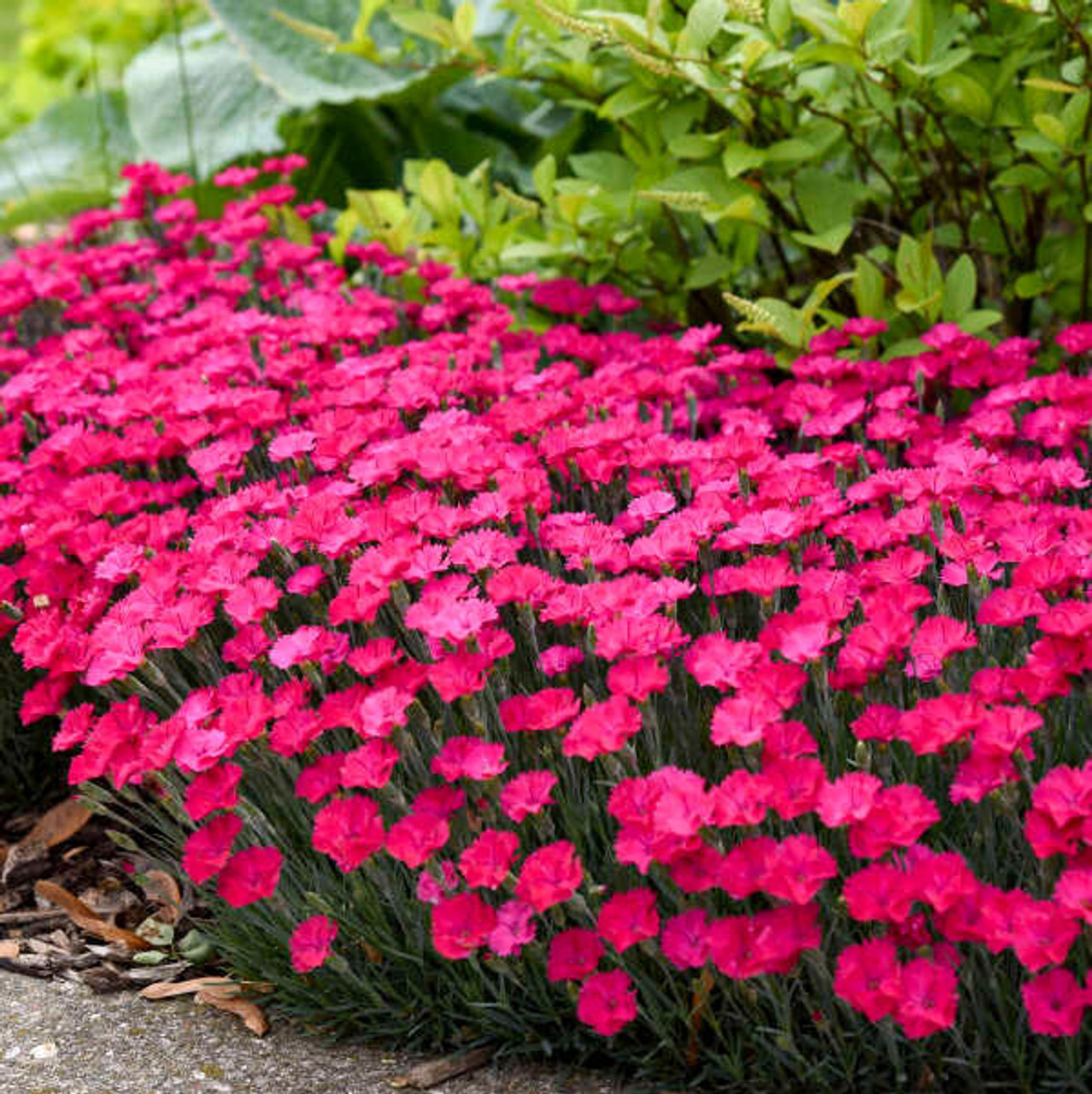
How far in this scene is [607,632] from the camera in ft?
6.29

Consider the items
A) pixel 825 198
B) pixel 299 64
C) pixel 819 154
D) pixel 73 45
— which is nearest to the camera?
pixel 825 198

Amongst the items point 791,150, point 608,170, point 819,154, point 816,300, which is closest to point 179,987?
point 816,300

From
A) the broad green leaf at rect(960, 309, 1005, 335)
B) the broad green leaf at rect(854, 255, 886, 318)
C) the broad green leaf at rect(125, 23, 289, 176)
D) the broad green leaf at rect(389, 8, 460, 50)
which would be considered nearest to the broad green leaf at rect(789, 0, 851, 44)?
Answer: the broad green leaf at rect(854, 255, 886, 318)

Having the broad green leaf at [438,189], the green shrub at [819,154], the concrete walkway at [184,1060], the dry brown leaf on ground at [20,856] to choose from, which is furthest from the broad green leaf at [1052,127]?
the dry brown leaf on ground at [20,856]

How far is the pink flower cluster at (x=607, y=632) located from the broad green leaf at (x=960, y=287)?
175 mm

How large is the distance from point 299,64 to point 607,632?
3761 mm

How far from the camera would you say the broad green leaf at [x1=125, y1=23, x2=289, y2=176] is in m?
5.36

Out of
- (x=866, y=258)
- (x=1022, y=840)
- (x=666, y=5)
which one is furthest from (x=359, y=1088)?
(x=666, y=5)

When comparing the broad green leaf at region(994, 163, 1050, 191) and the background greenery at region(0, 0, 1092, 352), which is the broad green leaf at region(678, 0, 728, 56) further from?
the broad green leaf at region(994, 163, 1050, 191)

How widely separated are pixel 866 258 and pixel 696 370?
21.8 inches

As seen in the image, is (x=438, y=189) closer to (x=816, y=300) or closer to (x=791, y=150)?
(x=791, y=150)

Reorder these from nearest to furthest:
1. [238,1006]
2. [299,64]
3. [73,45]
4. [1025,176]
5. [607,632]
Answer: [607,632] < [238,1006] < [1025,176] < [299,64] < [73,45]

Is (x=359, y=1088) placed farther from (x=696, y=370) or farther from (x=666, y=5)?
(x=666, y=5)

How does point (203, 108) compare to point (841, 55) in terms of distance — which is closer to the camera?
point (841, 55)
